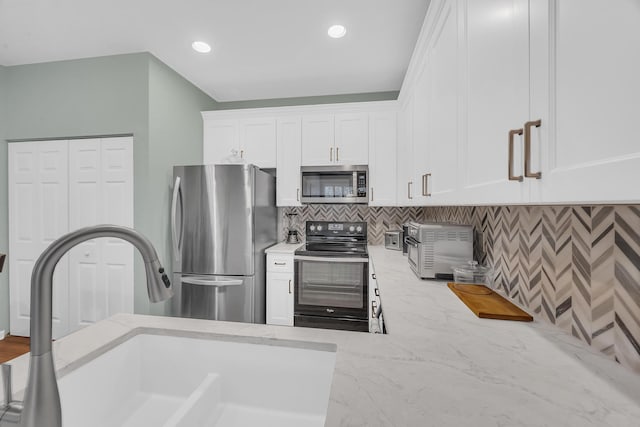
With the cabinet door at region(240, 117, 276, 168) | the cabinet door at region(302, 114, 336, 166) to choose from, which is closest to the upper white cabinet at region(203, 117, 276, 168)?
the cabinet door at region(240, 117, 276, 168)

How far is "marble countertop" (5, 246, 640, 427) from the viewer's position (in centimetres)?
52

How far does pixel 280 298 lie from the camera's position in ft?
8.26

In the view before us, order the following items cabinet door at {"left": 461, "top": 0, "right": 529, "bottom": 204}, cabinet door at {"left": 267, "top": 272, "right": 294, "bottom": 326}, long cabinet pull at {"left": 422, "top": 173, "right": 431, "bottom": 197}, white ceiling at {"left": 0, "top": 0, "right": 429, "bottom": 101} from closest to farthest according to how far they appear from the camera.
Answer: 1. cabinet door at {"left": 461, "top": 0, "right": 529, "bottom": 204}
2. long cabinet pull at {"left": 422, "top": 173, "right": 431, "bottom": 197}
3. white ceiling at {"left": 0, "top": 0, "right": 429, "bottom": 101}
4. cabinet door at {"left": 267, "top": 272, "right": 294, "bottom": 326}

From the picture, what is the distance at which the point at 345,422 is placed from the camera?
0.50 m

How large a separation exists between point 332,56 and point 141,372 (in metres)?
2.53

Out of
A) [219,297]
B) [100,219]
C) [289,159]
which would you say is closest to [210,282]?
[219,297]

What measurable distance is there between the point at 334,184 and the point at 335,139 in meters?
0.50

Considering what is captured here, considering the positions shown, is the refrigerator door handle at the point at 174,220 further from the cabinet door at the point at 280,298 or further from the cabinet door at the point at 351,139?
the cabinet door at the point at 351,139

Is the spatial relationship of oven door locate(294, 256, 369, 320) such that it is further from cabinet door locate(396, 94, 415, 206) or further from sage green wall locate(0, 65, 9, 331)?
sage green wall locate(0, 65, 9, 331)

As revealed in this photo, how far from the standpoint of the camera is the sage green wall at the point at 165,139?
2.29m

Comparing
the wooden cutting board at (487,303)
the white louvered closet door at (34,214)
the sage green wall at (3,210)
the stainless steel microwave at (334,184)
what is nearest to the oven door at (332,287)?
the stainless steel microwave at (334,184)

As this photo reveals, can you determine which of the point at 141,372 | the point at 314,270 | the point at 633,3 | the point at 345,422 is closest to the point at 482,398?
the point at 345,422

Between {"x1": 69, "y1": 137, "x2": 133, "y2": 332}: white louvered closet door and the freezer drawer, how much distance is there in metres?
0.51

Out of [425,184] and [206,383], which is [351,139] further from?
[206,383]
